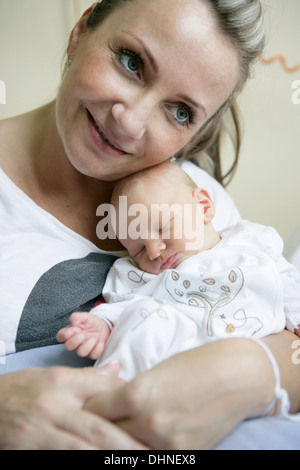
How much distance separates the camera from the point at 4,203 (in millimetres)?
1130

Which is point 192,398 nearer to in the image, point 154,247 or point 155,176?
point 154,247

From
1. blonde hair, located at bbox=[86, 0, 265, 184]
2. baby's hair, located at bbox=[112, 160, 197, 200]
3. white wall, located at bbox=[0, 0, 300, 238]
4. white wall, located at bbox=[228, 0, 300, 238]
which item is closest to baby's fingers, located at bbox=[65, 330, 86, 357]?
baby's hair, located at bbox=[112, 160, 197, 200]

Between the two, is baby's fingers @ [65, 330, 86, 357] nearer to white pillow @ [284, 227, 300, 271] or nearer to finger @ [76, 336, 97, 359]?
finger @ [76, 336, 97, 359]

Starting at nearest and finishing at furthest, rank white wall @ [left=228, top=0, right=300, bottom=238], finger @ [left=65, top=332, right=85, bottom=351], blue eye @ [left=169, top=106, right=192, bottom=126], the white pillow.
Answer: finger @ [left=65, top=332, right=85, bottom=351] < blue eye @ [left=169, top=106, right=192, bottom=126] < the white pillow < white wall @ [left=228, top=0, right=300, bottom=238]

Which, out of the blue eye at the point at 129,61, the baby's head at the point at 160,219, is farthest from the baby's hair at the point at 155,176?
the blue eye at the point at 129,61

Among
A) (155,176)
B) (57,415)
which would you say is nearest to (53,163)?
(155,176)

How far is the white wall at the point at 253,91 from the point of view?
2.07 m

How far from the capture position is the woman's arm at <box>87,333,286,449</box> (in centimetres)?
65

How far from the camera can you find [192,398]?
2.18 ft

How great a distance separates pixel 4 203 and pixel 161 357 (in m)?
0.57

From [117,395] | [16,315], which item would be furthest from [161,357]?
[16,315]

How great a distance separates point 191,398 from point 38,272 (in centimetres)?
49

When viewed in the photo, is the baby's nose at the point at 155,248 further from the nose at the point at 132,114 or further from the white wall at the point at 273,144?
the white wall at the point at 273,144

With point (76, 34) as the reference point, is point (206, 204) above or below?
below
